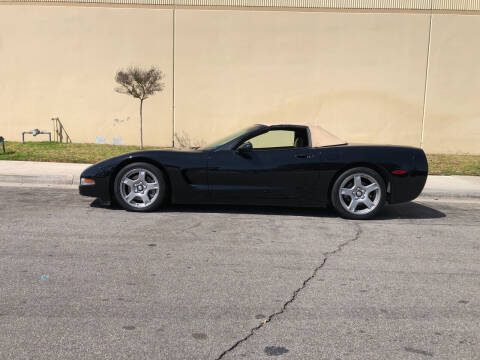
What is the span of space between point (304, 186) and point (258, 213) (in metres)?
0.76

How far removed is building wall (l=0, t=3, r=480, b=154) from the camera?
1540 centimetres

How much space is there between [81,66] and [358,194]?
1239 centimetres

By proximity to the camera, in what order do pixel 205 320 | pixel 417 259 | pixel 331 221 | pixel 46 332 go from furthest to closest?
pixel 331 221 < pixel 417 259 < pixel 205 320 < pixel 46 332

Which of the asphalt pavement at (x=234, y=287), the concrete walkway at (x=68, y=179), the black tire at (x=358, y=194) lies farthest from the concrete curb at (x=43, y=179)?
the black tire at (x=358, y=194)

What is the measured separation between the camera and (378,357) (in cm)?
268

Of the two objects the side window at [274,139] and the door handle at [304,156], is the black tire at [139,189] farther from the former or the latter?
the door handle at [304,156]

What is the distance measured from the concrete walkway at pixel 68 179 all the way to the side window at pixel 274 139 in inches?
133

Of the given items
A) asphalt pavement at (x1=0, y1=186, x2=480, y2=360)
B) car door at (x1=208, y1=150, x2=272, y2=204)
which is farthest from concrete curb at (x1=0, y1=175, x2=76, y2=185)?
car door at (x1=208, y1=150, x2=272, y2=204)

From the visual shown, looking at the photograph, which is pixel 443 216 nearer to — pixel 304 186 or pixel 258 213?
pixel 304 186

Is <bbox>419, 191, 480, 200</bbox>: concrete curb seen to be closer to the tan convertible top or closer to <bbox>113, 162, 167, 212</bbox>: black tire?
the tan convertible top

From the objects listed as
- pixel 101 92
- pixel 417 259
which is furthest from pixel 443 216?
pixel 101 92

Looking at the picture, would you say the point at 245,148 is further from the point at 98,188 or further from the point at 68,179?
the point at 68,179

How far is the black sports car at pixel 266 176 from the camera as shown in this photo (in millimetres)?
6316

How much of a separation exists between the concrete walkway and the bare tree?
15.4 ft
